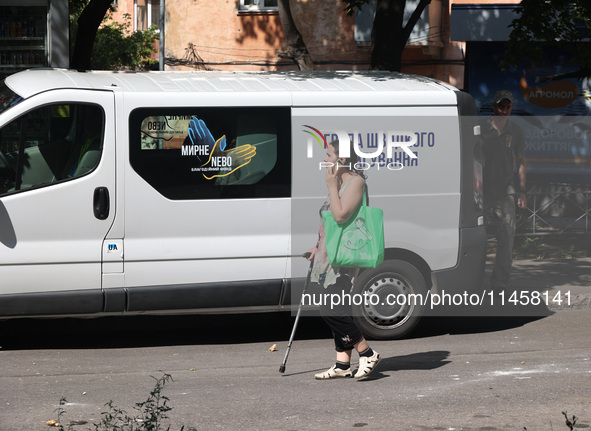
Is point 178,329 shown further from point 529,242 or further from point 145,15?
point 145,15

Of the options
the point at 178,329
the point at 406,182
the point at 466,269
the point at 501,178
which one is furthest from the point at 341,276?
the point at 501,178

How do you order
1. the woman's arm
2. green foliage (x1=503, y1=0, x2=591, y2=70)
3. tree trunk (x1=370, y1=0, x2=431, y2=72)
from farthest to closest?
tree trunk (x1=370, y1=0, x2=431, y2=72)
green foliage (x1=503, y1=0, x2=591, y2=70)
the woman's arm

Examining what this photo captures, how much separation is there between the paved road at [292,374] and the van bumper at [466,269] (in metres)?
0.49

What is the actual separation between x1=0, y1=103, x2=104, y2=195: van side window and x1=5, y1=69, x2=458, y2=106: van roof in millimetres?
221

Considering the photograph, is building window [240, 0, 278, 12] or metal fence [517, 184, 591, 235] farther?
building window [240, 0, 278, 12]

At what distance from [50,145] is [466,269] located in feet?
12.5

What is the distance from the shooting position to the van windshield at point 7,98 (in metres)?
7.54

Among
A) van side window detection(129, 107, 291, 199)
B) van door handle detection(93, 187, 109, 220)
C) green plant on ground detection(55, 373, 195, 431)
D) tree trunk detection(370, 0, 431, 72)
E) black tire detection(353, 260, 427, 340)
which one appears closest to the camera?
green plant on ground detection(55, 373, 195, 431)

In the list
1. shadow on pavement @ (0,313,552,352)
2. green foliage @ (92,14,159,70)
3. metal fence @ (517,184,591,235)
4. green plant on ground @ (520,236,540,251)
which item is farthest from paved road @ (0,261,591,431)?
green foliage @ (92,14,159,70)

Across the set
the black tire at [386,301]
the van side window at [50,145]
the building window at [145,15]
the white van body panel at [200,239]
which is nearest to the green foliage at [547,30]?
the black tire at [386,301]

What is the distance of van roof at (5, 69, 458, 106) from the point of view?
773cm

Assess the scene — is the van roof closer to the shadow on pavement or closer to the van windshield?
the van windshield

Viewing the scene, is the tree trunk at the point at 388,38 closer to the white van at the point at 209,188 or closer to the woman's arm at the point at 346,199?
the white van at the point at 209,188

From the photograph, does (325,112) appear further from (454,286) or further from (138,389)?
(138,389)
